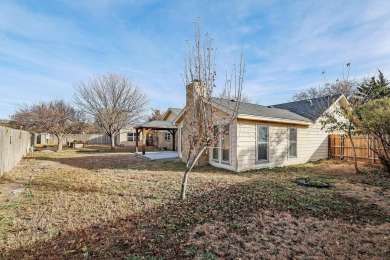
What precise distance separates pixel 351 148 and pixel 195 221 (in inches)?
501

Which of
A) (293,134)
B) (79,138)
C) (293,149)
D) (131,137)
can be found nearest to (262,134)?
(293,134)

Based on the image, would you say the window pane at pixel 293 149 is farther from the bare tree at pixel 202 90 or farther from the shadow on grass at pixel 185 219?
the bare tree at pixel 202 90

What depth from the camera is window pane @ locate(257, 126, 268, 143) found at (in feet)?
30.5

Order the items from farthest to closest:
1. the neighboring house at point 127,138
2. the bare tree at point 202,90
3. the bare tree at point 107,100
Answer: the neighboring house at point 127,138 → the bare tree at point 107,100 → the bare tree at point 202,90

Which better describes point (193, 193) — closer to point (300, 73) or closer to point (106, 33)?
point (106, 33)

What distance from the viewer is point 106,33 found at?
952 centimetres

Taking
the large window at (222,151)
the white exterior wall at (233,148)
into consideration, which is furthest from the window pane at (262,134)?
the large window at (222,151)

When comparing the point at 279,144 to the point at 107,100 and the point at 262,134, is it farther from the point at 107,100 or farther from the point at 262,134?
the point at 107,100

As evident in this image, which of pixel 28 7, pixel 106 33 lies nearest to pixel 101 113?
pixel 106 33

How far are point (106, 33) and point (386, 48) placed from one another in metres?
13.3

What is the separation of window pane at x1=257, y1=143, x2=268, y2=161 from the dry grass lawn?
3311mm

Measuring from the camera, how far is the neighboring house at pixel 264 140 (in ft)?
28.3

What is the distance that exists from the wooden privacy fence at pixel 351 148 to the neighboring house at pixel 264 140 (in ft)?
2.31

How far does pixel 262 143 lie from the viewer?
9.41 metres
